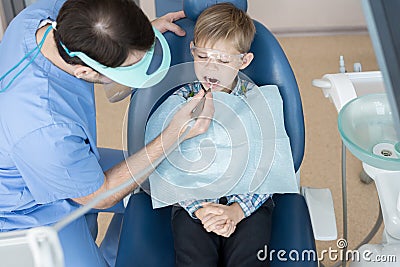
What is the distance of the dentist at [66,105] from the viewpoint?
1135mm

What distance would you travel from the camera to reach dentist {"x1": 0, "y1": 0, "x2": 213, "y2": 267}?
1135 millimetres

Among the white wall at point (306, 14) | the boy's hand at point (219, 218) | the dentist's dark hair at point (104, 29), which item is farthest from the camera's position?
the white wall at point (306, 14)

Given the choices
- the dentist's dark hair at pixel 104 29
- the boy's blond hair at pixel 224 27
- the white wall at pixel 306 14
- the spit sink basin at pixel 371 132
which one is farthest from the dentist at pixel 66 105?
the white wall at pixel 306 14

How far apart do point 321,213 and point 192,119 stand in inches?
16.6

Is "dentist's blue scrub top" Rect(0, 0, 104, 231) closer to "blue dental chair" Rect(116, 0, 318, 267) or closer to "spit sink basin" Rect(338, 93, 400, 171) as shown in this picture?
"blue dental chair" Rect(116, 0, 318, 267)

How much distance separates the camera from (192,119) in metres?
1.47

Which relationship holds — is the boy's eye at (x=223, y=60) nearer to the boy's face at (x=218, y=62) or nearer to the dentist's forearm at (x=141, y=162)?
the boy's face at (x=218, y=62)

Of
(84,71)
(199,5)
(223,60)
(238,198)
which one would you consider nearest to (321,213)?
(238,198)

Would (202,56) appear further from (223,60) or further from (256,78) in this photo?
(256,78)

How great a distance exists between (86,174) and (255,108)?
0.46 metres

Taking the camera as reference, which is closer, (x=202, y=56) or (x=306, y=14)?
(x=202, y=56)

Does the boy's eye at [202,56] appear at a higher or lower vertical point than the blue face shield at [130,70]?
lower

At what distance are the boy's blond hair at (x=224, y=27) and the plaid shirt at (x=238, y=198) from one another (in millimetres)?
98

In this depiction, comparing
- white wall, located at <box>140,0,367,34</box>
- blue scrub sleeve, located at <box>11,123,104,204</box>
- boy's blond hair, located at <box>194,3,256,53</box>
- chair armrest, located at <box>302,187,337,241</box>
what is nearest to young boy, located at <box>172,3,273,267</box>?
boy's blond hair, located at <box>194,3,256,53</box>
